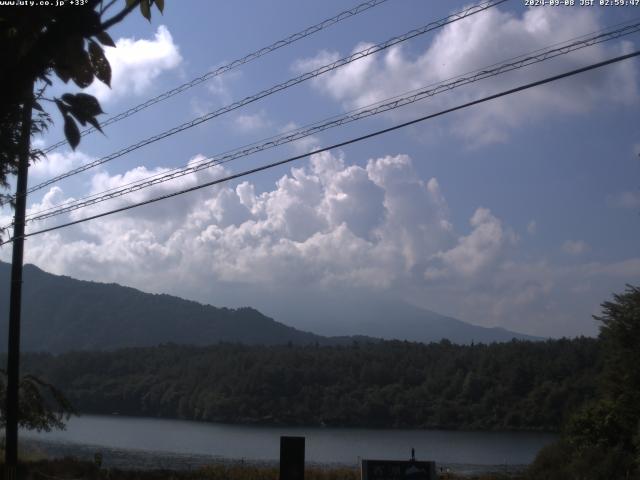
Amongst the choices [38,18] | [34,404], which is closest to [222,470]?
[34,404]

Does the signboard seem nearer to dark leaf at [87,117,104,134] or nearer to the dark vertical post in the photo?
the dark vertical post

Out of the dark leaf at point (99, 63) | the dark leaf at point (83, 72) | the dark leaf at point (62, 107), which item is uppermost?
the dark leaf at point (99, 63)

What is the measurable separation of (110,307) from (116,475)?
448 ft

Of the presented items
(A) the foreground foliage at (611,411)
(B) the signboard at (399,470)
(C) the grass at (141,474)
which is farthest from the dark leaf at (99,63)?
(A) the foreground foliage at (611,411)

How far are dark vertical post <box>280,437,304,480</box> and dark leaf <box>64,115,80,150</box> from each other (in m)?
9.38

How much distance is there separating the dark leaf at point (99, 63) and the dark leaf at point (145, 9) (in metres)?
0.33

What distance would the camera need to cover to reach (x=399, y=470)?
11438mm

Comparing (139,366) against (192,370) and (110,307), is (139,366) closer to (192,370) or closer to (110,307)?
(192,370)

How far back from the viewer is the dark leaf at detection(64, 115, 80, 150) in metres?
4.06

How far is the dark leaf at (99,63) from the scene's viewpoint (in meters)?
4.12

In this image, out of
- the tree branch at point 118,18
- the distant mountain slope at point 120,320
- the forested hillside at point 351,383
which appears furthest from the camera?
the distant mountain slope at point 120,320

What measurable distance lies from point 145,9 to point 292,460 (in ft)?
31.9

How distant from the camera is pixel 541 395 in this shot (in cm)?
4866

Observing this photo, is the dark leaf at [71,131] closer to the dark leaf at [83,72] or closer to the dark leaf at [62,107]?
the dark leaf at [62,107]
